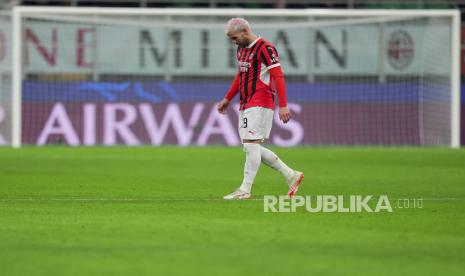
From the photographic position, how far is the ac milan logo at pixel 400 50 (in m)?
26.5

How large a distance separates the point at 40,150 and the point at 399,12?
8.66 metres

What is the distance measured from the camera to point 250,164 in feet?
35.2

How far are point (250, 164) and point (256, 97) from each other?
0.65m

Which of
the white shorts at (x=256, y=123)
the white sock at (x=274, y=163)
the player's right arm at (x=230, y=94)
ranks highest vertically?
the player's right arm at (x=230, y=94)

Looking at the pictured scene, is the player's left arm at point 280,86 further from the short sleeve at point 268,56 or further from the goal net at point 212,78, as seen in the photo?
the goal net at point 212,78

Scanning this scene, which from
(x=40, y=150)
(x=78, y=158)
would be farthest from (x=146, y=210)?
(x=40, y=150)

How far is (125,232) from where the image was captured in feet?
25.2

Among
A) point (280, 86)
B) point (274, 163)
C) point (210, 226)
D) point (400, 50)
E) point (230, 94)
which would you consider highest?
point (400, 50)

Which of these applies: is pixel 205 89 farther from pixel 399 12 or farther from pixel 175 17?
pixel 399 12

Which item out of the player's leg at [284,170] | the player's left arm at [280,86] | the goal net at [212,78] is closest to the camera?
the player's left arm at [280,86]

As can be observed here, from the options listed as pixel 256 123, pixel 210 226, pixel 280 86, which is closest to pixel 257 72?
pixel 280 86

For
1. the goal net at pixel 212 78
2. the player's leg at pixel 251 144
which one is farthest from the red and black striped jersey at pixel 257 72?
the goal net at pixel 212 78

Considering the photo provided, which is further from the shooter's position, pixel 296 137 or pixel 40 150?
pixel 296 137

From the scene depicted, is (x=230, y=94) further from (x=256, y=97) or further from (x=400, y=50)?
(x=400, y=50)
